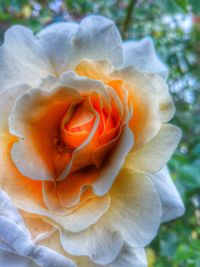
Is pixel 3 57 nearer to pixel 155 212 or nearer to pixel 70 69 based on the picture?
pixel 70 69

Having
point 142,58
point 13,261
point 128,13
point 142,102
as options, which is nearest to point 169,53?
point 128,13

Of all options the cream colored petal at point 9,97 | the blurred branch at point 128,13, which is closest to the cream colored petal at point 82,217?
the cream colored petal at point 9,97

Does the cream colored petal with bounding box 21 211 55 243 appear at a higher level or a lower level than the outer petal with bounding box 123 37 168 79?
lower

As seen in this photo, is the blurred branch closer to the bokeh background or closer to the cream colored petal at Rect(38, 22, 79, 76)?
the bokeh background

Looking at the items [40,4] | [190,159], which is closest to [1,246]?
[190,159]

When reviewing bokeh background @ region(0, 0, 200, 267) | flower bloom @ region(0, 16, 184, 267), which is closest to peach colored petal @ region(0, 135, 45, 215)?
flower bloom @ region(0, 16, 184, 267)

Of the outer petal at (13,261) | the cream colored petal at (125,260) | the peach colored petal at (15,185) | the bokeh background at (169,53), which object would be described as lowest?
the bokeh background at (169,53)

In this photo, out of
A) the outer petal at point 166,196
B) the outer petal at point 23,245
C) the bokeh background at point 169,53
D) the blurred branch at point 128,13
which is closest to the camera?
the outer petal at point 23,245

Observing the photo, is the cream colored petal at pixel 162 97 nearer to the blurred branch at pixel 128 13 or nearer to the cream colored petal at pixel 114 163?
the cream colored petal at pixel 114 163
